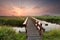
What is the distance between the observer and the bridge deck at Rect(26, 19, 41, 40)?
4937 mm

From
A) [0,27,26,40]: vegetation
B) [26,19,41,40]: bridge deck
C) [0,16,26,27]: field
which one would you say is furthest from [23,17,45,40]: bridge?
[0,27,26,40]: vegetation

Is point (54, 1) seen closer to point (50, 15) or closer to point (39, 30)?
point (50, 15)

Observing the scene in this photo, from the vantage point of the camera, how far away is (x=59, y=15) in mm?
5504

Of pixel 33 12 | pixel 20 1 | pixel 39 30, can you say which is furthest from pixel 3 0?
pixel 39 30

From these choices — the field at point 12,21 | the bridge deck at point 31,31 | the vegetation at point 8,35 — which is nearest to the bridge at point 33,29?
the bridge deck at point 31,31

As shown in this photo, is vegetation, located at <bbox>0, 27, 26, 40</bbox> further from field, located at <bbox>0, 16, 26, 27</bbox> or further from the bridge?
field, located at <bbox>0, 16, 26, 27</bbox>

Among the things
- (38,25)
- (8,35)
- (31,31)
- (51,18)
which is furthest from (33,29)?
(8,35)

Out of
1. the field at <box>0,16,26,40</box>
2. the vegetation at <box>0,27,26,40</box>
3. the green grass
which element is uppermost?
the field at <box>0,16,26,40</box>

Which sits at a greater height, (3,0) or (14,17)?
(3,0)

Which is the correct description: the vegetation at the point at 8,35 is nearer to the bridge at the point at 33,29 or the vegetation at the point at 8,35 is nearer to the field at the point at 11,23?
the field at the point at 11,23

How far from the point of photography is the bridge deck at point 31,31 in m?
4.94

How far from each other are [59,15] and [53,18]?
0.18 meters

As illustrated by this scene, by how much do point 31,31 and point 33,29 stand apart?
10 centimetres

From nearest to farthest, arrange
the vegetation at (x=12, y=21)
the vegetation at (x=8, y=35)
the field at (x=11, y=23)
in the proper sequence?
1. the vegetation at (x=8, y=35)
2. the field at (x=11, y=23)
3. the vegetation at (x=12, y=21)
